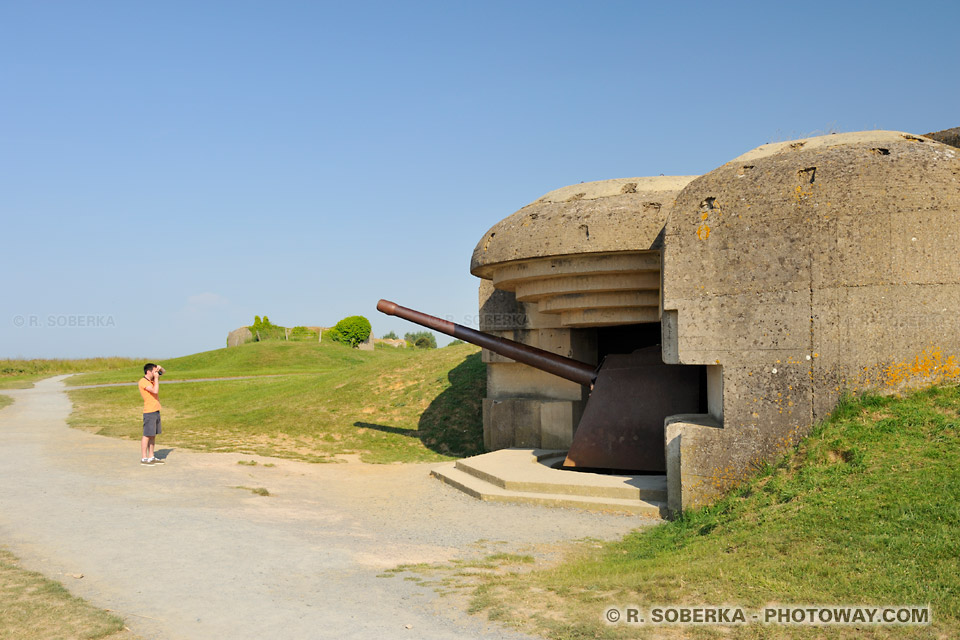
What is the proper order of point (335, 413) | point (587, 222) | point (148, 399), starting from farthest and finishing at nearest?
point (335, 413), point (148, 399), point (587, 222)

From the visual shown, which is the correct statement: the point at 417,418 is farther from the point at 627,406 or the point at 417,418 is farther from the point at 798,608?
the point at 798,608

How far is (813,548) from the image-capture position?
4.14m

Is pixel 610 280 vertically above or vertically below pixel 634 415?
above

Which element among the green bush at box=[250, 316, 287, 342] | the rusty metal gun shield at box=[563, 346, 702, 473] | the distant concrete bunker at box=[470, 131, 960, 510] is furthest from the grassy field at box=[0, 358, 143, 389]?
the distant concrete bunker at box=[470, 131, 960, 510]

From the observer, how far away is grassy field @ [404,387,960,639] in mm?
3514

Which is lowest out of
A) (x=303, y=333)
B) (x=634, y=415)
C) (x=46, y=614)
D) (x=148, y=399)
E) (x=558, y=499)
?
(x=558, y=499)

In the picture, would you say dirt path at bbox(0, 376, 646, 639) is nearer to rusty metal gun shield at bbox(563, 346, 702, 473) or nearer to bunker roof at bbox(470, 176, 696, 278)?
rusty metal gun shield at bbox(563, 346, 702, 473)

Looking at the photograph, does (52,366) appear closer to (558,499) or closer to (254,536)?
(254,536)

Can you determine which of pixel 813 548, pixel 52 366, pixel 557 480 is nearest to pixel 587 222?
pixel 557 480

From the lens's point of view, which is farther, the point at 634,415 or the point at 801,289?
the point at 634,415

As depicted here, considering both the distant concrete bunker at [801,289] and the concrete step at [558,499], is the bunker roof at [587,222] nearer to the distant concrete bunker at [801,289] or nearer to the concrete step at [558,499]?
the distant concrete bunker at [801,289]

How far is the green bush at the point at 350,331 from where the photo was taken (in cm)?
4159

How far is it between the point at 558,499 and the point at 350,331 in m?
35.8

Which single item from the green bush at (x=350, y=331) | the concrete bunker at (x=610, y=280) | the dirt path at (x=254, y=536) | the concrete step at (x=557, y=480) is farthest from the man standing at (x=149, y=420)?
the green bush at (x=350, y=331)
